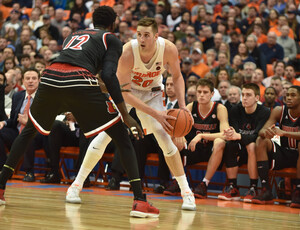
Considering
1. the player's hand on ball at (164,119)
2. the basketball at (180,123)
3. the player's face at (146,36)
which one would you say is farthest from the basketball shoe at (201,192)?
the player's face at (146,36)

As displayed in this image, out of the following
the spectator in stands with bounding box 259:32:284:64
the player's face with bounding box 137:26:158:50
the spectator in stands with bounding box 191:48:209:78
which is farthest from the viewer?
the spectator in stands with bounding box 259:32:284:64

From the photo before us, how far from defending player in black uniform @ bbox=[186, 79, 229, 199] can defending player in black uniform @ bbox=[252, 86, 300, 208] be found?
574mm

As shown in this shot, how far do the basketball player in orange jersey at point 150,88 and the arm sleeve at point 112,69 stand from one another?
732mm

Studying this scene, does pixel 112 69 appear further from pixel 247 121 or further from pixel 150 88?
pixel 247 121

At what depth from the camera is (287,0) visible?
14.2 meters

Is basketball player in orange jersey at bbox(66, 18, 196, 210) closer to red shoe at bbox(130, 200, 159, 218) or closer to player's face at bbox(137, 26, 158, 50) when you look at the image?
player's face at bbox(137, 26, 158, 50)

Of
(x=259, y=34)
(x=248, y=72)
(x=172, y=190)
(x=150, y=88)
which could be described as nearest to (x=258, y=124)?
(x=172, y=190)

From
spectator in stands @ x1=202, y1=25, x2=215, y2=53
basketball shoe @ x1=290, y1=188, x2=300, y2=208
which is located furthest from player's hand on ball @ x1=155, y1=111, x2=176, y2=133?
spectator in stands @ x1=202, y1=25, x2=215, y2=53

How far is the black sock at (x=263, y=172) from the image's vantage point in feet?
21.2

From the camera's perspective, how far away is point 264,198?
6.37 metres

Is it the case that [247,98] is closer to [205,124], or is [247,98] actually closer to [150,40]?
[205,124]

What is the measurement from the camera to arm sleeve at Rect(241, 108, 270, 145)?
6.71m

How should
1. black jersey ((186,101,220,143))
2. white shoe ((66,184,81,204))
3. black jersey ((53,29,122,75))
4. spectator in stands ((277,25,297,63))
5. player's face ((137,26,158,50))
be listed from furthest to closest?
spectator in stands ((277,25,297,63)) → black jersey ((186,101,220,143)) → white shoe ((66,184,81,204)) → player's face ((137,26,158,50)) → black jersey ((53,29,122,75))

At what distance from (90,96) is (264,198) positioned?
128 inches
